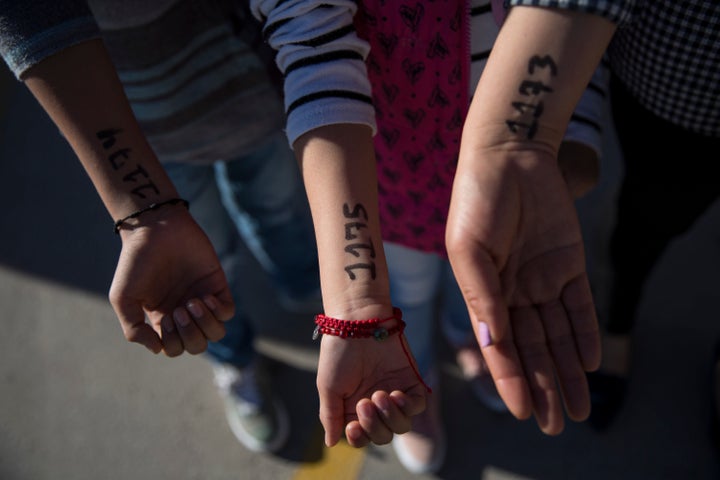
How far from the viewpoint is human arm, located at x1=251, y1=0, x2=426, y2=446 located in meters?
1.12

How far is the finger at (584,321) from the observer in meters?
1.14

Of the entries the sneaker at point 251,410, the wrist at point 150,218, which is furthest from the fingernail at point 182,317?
the sneaker at point 251,410

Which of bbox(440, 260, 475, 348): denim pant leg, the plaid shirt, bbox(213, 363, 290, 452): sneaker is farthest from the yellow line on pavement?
the plaid shirt

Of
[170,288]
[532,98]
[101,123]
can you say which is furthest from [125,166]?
[532,98]

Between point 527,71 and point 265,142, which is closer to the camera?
point 527,71

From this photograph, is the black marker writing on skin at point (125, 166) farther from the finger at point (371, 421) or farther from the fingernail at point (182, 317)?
the finger at point (371, 421)

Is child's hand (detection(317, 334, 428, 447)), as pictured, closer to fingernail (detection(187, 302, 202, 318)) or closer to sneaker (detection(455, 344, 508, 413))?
fingernail (detection(187, 302, 202, 318))

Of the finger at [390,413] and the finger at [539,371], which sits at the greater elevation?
the finger at [390,413]

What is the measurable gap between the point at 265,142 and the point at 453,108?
658 mm

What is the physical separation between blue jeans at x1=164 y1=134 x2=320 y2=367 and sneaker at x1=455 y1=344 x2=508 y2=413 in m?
0.66

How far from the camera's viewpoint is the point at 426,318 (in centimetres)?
196

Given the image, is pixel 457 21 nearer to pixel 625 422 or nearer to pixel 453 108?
pixel 453 108

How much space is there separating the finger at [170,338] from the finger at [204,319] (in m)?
0.05

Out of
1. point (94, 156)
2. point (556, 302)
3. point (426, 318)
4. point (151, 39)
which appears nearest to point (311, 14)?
point (151, 39)
